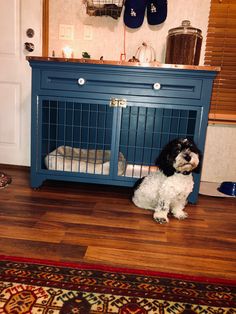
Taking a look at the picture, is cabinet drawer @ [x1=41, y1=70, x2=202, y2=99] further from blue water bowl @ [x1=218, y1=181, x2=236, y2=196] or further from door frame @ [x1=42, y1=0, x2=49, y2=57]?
blue water bowl @ [x1=218, y1=181, x2=236, y2=196]

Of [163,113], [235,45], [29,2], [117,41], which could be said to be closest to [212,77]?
[163,113]

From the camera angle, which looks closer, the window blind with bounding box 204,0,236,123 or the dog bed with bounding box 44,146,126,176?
the dog bed with bounding box 44,146,126,176

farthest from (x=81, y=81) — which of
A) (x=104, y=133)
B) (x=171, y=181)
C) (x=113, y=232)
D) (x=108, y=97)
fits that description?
(x=113, y=232)

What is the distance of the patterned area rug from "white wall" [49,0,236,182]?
183cm

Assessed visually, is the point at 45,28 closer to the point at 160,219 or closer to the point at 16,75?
the point at 16,75

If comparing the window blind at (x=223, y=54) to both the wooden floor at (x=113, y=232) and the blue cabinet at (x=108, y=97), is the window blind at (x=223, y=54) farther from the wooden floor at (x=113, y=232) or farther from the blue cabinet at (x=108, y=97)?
the wooden floor at (x=113, y=232)

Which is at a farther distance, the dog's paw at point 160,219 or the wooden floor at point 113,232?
the dog's paw at point 160,219

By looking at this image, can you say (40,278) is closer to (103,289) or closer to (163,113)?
(103,289)

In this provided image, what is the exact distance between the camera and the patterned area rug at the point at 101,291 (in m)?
1.00

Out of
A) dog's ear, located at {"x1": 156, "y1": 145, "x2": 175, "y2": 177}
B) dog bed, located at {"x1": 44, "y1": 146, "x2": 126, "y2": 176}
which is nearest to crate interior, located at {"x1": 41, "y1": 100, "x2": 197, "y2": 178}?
dog bed, located at {"x1": 44, "y1": 146, "x2": 126, "y2": 176}

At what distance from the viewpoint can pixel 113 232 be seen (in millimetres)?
1598

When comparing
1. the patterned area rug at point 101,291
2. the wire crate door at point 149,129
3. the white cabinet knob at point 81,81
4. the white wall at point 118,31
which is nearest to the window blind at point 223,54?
the white wall at point 118,31

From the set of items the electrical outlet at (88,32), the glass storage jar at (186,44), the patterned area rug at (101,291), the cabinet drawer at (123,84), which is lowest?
the patterned area rug at (101,291)

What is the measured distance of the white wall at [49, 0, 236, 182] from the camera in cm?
251
